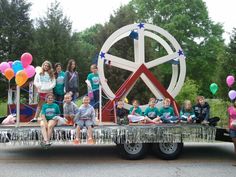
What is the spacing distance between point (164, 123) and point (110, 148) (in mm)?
2226

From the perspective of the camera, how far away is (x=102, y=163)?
8039 mm

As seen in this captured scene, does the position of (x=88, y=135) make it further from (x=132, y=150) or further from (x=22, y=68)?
(x=22, y=68)

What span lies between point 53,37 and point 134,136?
51.6ft

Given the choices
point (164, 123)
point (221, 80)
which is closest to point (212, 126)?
point (164, 123)

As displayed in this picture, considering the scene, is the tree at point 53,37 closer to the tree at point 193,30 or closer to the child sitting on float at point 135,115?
the tree at point 193,30

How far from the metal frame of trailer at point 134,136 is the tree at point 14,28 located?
48.1 feet

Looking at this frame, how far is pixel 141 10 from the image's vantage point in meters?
33.9

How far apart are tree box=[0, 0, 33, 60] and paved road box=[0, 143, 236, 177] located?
12.9 meters

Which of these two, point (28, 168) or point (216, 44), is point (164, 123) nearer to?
point (28, 168)

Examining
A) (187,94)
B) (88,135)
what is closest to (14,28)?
(187,94)

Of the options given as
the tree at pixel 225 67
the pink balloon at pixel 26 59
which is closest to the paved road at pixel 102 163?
the pink balloon at pixel 26 59

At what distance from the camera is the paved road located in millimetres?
7063

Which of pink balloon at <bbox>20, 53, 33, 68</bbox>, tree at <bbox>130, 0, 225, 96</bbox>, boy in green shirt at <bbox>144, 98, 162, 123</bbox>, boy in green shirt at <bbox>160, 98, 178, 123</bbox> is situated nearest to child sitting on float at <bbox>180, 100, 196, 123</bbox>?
boy in green shirt at <bbox>160, 98, 178, 123</bbox>

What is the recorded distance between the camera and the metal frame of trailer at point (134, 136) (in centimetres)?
770
